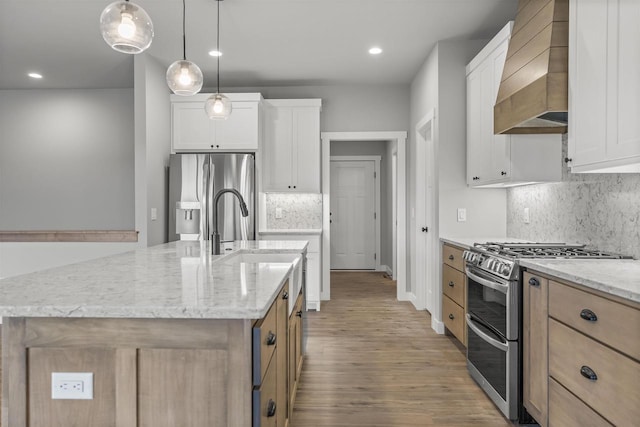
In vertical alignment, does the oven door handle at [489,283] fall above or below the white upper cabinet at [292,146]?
below

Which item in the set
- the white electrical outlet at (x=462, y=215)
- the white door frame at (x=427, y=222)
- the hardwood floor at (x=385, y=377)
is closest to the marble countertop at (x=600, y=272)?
the hardwood floor at (x=385, y=377)

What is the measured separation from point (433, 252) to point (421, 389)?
5.12 feet

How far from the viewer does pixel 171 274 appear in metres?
1.69

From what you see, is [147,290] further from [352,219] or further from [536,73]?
[352,219]

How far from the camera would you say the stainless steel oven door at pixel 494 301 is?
223 centimetres

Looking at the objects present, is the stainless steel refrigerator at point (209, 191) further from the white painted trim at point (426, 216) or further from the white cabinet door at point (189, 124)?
the white painted trim at point (426, 216)

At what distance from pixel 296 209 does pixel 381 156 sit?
109 inches

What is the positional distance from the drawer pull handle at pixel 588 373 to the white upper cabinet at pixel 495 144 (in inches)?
59.5

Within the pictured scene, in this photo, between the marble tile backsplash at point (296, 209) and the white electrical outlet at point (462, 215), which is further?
the marble tile backsplash at point (296, 209)

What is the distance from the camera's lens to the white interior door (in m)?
7.61

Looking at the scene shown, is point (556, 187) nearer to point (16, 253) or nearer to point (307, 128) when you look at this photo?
point (307, 128)

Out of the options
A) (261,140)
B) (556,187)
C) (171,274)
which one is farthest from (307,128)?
(171,274)

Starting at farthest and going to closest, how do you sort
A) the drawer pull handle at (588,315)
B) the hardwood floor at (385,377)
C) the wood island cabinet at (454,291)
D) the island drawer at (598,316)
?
the wood island cabinet at (454,291) → the hardwood floor at (385,377) → the drawer pull handle at (588,315) → the island drawer at (598,316)

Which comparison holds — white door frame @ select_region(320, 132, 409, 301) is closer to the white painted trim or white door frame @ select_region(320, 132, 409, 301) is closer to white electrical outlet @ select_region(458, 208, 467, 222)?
the white painted trim
